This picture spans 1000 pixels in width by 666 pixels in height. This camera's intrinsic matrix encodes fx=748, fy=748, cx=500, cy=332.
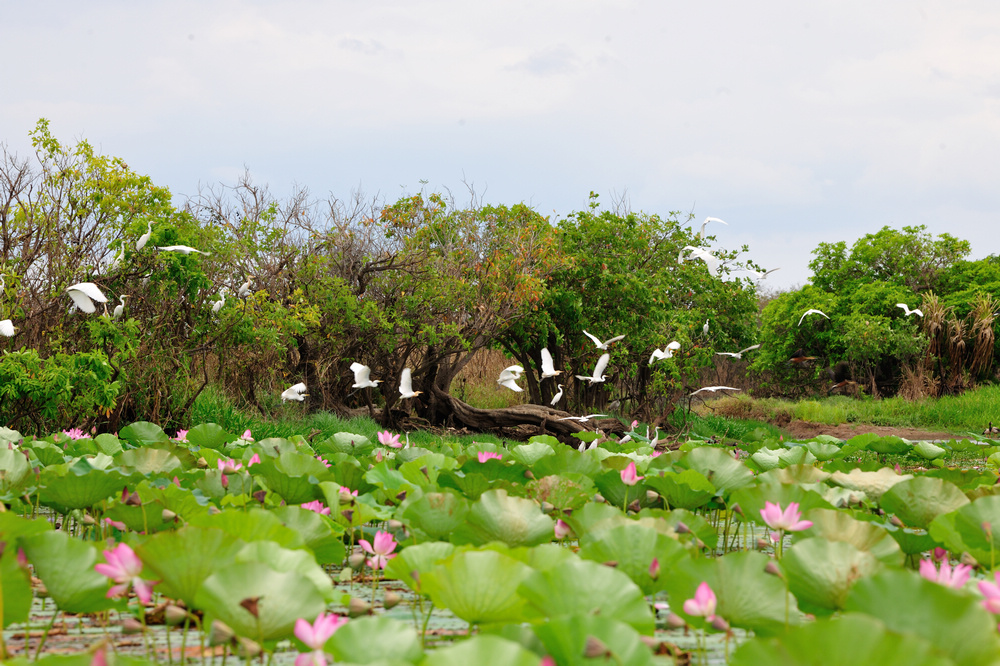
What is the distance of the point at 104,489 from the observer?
76.7 inches

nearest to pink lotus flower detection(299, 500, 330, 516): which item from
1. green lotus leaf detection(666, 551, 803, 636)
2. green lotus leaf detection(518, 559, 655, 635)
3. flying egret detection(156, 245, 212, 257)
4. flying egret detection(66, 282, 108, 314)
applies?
green lotus leaf detection(518, 559, 655, 635)

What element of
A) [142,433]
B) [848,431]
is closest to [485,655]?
[142,433]

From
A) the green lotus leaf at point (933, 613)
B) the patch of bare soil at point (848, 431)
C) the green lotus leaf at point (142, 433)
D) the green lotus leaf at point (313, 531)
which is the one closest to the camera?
the green lotus leaf at point (933, 613)

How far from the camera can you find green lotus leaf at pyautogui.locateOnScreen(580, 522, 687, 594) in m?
1.31

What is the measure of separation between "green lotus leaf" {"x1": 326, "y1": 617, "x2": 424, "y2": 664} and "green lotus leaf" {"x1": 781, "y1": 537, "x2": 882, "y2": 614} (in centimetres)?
64

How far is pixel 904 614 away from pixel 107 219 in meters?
6.77

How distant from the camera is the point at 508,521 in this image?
1588mm

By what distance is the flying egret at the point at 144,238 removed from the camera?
562cm

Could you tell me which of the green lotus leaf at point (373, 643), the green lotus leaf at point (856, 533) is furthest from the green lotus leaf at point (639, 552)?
the green lotus leaf at point (373, 643)

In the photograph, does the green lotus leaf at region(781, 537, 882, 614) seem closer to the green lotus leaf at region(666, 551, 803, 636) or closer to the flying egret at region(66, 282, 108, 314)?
the green lotus leaf at region(666, 551, 803, 636)

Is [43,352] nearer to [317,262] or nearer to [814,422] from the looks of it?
[317,262]

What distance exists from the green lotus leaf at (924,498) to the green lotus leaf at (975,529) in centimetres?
27

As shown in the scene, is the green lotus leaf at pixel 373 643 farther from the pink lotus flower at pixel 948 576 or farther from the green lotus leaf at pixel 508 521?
the pink lotus flower at pixel 948 576

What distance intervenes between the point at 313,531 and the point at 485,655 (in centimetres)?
84
